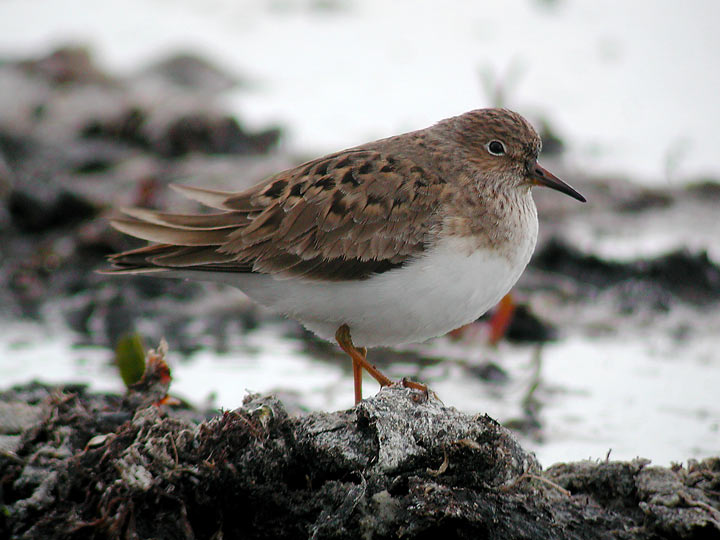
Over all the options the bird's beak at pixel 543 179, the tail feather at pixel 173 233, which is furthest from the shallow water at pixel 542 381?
the bird's beak at pixel 543 179

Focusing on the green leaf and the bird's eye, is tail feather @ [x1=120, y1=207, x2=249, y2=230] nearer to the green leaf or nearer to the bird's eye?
the green leaf

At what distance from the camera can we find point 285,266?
5223mm

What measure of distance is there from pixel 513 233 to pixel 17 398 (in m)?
2.85

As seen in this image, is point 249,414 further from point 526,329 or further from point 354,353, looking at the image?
point 526,329

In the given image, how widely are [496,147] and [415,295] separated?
43.2 inches

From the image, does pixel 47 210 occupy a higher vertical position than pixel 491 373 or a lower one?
higher

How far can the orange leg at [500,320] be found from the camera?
733cm

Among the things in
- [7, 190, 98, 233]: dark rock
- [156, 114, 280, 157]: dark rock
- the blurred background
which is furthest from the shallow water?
[156, 114, 280, 157]: dark rock

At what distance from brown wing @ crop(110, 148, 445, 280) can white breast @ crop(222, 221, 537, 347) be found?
0.08 metres

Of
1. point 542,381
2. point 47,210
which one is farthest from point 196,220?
point 47,210

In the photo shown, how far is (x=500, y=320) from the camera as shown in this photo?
7.38 m

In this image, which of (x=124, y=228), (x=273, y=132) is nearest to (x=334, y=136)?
(x=273, y=132)

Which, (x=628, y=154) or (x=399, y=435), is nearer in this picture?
(x=399, y=435)

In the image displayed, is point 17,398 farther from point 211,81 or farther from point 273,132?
point 211,81
